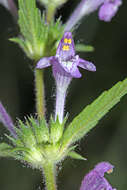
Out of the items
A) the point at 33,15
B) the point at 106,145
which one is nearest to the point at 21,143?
the point at 33,15

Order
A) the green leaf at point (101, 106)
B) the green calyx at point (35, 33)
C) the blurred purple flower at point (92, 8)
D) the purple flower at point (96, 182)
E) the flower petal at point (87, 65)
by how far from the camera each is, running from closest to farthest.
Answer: the green leaf at point (101, 106)
the flower petal at point (87, 65)
the green calyx at point (35, 33)
the purple flower at point (96, 182)
the blurred purple flower at point (92, 8)

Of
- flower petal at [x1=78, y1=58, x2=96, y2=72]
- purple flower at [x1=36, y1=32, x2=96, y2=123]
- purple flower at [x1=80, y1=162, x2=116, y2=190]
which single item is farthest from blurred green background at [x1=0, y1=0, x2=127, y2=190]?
flower petal at [x1=78, y1=58, x2=96, y2=72]

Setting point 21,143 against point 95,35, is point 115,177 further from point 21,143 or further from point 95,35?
point 21,143

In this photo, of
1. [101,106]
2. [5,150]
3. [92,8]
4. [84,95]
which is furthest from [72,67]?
[84,95]

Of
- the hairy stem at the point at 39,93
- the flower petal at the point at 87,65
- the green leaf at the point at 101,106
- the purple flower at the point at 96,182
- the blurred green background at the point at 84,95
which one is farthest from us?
the blurred green background at the point at 84,95

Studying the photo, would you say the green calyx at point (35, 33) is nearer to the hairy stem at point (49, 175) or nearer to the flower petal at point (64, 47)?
the flower petal at point (64, 47)

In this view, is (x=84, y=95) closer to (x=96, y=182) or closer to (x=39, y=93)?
(x=39, y=93)

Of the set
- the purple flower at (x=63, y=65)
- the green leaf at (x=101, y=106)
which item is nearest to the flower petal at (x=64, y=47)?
the purple flower at (x=63, y=65)

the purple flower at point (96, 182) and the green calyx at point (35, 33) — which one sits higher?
the green calyx at point (35, 33)
